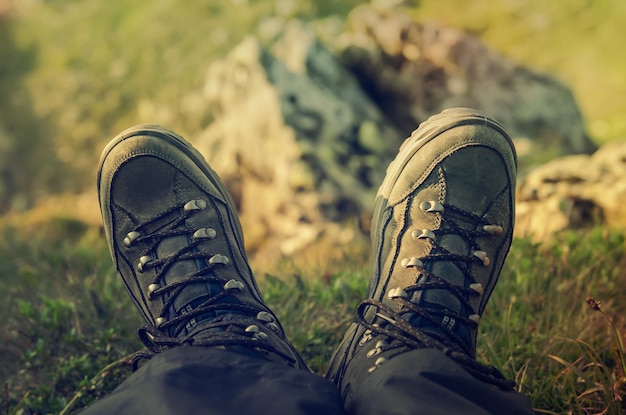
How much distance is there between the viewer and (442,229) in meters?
2.33

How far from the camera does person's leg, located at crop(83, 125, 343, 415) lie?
60.4 inches

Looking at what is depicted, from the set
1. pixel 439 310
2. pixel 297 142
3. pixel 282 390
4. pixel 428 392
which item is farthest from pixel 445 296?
pixel 297 142

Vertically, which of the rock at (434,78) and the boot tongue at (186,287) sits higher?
the rock at (434,78)

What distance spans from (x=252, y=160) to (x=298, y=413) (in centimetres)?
381

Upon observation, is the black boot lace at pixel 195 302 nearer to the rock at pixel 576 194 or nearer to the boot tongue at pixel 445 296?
the boot tongue at pixel 445 296

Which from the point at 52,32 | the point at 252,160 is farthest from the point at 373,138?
the point at 52,32

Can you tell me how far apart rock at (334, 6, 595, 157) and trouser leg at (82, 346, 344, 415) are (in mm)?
4127

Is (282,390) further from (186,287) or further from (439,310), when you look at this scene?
(186,287)

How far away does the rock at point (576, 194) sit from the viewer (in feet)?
11.8

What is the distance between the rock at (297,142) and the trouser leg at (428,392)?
8.90 feet

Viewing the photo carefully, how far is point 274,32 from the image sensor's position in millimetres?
7988

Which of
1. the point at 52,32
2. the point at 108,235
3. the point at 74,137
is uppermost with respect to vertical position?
the point at 52,32

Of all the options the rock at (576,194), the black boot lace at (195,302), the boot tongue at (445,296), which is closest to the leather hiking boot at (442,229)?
the boot tongue at (445,296)

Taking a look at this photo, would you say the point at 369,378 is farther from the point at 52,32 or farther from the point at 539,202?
the point at 52,32
